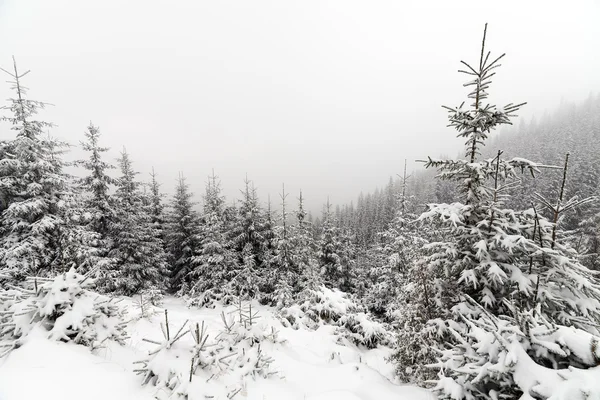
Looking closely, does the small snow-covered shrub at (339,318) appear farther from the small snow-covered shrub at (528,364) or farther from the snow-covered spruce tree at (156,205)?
the snow-covered spruce tree at (156,205)

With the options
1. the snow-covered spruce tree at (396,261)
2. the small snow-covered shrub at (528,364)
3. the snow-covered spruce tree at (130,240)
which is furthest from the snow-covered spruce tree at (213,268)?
the small snow-covered shrub at (528,364)

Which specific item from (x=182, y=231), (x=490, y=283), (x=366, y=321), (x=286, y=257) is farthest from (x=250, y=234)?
(x=490, y=283)

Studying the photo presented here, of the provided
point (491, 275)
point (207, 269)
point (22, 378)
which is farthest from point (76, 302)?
point (207, 269)

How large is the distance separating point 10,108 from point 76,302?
41.8ft

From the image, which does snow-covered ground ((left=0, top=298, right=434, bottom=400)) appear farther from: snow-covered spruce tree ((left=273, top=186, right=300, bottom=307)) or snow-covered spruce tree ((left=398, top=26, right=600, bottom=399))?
snow-covered spruce tree ((left=273, top=186, right=300, bottom=307))

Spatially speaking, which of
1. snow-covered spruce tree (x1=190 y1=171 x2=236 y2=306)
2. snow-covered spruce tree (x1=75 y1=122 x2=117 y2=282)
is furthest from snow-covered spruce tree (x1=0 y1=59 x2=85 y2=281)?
snow-covered spruce tree (x1=190 y1=171 x2=236 y2=306)

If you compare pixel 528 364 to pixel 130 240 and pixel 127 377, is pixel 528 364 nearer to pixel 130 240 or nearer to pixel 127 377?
pixel 127 377

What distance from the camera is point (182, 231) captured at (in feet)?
83.6

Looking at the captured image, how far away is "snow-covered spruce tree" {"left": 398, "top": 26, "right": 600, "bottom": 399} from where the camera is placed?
325 centimetres

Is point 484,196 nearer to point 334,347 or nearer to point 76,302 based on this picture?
point 334,347

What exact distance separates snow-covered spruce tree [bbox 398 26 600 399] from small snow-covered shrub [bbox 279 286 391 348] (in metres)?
4.13

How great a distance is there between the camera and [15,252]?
35.3ft

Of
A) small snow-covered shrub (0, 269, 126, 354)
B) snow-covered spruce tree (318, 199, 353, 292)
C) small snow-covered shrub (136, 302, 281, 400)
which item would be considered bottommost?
snow-covered spruce tree (318, 199, 353, 292)

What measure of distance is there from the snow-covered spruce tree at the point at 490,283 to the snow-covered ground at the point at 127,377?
1.70m
